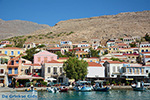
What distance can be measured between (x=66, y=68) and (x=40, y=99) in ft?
59.4

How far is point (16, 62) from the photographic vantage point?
54.9m

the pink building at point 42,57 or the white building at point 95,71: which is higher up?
the pink building at point 42,57

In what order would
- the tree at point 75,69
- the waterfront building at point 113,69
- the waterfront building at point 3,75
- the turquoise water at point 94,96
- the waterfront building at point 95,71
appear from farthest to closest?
the waterfront building at point 113,69 → the waterfront building at point 95,71 → the waterfront building at point 3,75 → the tree at point 75,69 → the turquoise water at point 94,96

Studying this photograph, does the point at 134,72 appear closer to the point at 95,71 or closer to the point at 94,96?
the point at 95,71

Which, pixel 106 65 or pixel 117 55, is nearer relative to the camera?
pixel 106 65

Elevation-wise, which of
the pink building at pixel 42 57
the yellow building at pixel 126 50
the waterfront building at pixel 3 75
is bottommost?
the waterfront building at pixel 3 75

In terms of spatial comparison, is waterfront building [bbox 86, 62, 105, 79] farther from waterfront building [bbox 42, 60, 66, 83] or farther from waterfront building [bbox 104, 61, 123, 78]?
waterfront building [bbox 42, 60, 66, 83]

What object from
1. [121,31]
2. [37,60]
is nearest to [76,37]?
[121,31]

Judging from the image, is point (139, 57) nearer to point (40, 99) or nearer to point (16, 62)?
point (16, 62)

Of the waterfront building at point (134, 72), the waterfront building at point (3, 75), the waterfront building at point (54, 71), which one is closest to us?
the waterfront building at point (3, 75)

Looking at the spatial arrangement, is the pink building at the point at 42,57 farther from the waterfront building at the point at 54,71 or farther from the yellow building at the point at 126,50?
the yellow building at the point at 126,50

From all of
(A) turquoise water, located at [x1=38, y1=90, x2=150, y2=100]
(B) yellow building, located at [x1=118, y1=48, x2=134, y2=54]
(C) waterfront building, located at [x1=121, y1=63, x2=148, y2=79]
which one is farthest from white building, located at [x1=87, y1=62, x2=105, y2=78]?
(B) yellow building, located at [x1=118, y1=48, x2=134, y2=54]

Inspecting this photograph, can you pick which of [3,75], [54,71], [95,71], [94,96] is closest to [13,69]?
[3,75]

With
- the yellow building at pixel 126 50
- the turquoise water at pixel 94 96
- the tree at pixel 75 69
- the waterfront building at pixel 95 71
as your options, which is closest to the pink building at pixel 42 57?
the waterfront building at pixel 95 71
